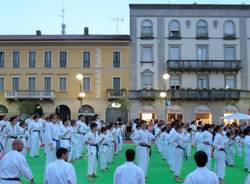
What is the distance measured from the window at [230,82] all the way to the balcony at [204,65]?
0.99 metres

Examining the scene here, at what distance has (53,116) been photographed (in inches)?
734

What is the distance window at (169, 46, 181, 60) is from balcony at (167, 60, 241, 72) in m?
1.04

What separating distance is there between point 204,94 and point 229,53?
5735 millimetres

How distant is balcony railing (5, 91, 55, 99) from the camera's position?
52.1 metres

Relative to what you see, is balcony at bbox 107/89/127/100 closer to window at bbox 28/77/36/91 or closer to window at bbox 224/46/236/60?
window at bbox 28/77/36/91

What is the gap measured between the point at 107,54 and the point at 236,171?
3425 cm

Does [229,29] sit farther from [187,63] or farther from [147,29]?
[147,29]

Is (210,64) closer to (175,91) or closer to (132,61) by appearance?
(175,91)

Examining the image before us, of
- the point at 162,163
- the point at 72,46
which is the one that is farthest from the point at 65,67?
the point at 162,163

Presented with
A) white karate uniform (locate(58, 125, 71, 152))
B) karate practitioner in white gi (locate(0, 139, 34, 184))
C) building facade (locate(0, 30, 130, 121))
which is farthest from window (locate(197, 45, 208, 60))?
karate practitioner in white gi (locate(0, 139, 34, 184))

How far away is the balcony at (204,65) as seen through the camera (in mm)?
51875

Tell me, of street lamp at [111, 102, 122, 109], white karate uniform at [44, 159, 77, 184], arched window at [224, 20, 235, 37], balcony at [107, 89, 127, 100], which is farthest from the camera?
arched window at [224, 20, 235, 37]

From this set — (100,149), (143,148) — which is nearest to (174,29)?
(100,149)

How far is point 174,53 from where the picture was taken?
52.9 metres
